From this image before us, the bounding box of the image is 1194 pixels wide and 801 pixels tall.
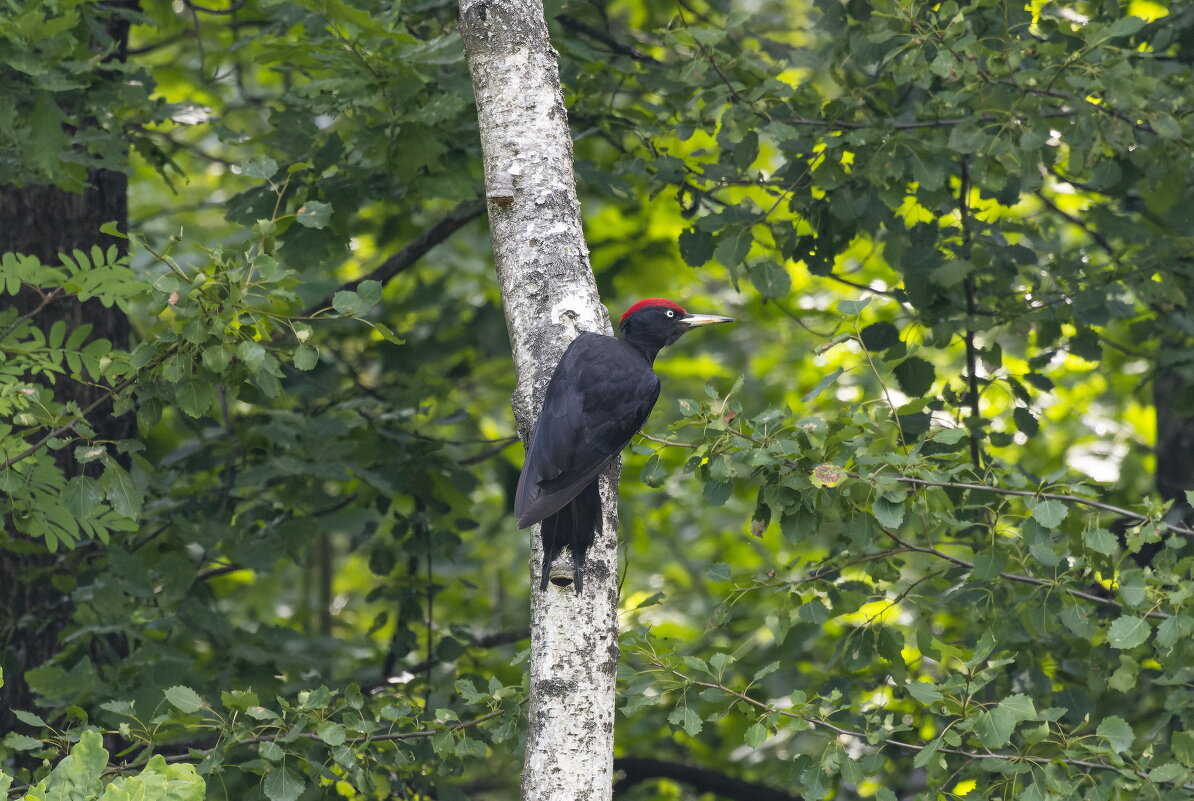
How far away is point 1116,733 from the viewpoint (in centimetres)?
323

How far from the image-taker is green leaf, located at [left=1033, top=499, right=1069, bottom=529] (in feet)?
10.5

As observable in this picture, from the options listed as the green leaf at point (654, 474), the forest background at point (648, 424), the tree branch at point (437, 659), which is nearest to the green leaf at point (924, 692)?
the forest background at point (648, 424)

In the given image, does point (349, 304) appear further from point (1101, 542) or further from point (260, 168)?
point (1101, 542)

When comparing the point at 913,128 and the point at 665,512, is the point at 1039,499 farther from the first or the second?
the point at 665,512

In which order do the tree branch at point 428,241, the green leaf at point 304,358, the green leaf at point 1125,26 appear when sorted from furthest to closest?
the tree branch at point 428,241, the green leaf at point 1125,26, the green leaf at point 304,358

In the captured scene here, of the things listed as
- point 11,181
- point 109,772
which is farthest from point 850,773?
point 11,181

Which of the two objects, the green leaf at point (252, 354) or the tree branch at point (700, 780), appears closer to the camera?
the green leaf at point (252, 354)

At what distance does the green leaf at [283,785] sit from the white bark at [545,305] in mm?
1040

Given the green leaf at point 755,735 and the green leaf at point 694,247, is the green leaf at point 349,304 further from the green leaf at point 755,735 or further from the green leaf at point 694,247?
the green leaf at point 694,247

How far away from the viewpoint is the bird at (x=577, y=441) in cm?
278

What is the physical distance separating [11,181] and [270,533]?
166 centimetres

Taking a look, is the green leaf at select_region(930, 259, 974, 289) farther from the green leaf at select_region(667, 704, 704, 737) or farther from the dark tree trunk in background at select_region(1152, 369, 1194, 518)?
the dark tree trunk in background at select_region(1152, 369, 1194, 518)

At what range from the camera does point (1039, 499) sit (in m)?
3.33

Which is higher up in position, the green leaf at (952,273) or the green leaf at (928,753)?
the green leaf at (952,273)
